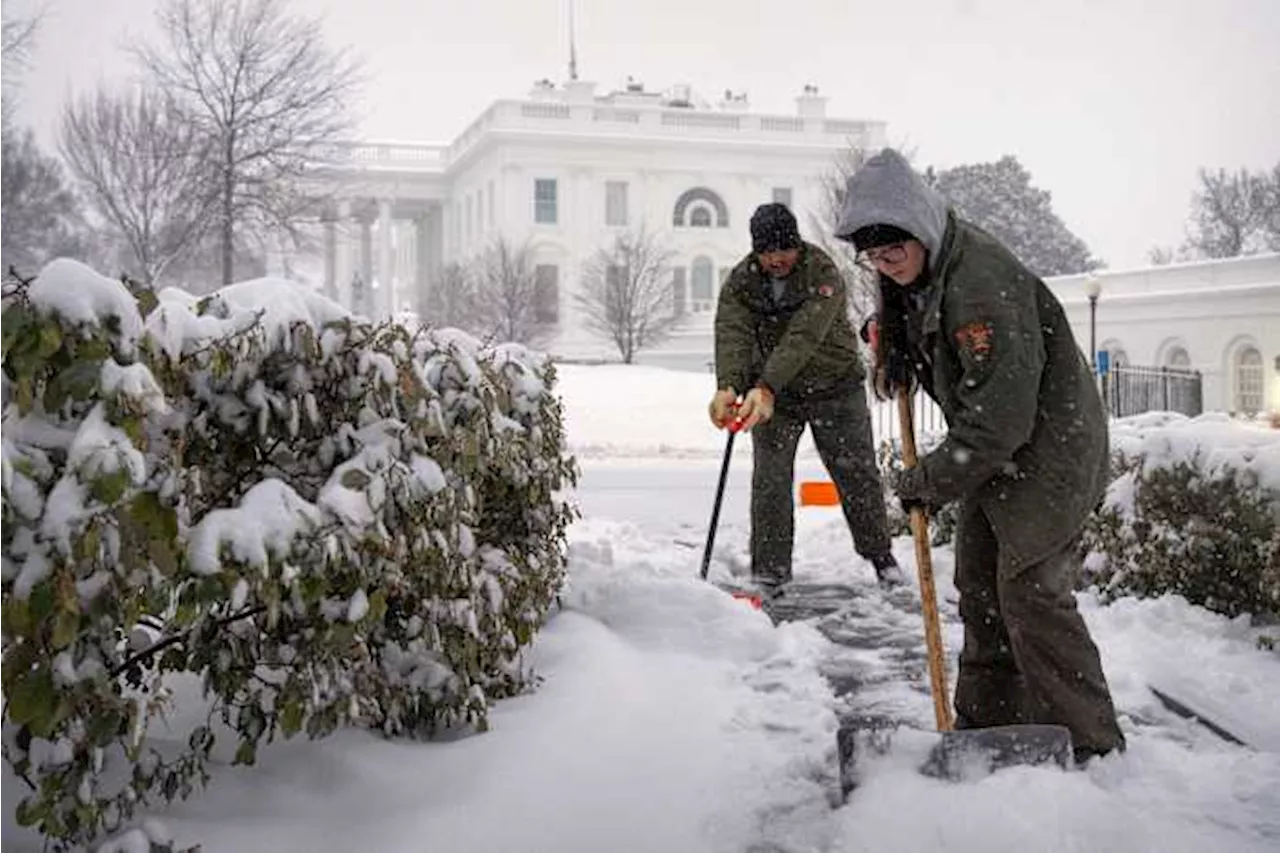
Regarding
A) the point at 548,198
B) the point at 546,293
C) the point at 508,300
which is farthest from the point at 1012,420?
the point at 548,198

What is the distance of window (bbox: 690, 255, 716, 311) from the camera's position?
183ft

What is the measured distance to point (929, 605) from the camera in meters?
3.49

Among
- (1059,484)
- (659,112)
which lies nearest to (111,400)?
(1059,484)

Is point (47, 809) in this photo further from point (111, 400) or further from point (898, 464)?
point (898, 464)

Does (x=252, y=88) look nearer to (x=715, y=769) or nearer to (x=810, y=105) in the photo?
(x=715, y=769)

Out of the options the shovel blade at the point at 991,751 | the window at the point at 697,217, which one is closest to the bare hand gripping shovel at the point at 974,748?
the shovel blade at the point at 991,751

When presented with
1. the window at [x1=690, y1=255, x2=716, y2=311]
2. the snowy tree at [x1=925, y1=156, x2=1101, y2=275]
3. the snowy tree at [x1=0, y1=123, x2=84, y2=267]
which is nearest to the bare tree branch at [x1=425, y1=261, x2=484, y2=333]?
the snowy tree at [x1=0, y1=123, x2=84, y2=267]

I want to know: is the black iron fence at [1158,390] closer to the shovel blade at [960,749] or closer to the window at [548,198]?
the shovel blade at [960,749]

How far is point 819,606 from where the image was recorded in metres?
5.47

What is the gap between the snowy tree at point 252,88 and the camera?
24.6 meters

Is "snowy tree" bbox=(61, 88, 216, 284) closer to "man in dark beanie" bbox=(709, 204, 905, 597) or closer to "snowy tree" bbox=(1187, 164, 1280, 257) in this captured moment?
"man in dark beanie" bbox=(709, 204, 905, 597)

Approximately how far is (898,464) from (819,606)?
7.39 ft

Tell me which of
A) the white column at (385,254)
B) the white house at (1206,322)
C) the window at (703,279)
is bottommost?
the white house at (1206,322)

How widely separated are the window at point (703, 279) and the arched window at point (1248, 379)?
2622cm
